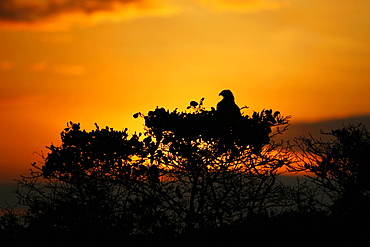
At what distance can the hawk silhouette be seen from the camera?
20.3 meters

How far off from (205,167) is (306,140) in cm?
372

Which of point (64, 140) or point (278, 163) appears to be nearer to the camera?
point (278, 163)

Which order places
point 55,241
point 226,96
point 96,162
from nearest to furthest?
1. point 55,241
2. point 96,162
3. point 226,96

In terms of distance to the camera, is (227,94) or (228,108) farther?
(227,94)

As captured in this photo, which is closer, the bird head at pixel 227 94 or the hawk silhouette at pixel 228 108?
the hawk silhouette at pixel 228 108

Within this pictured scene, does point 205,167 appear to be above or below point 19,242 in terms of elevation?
above

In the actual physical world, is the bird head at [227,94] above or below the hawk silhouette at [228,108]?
above

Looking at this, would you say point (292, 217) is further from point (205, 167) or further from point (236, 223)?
point (205, 167)

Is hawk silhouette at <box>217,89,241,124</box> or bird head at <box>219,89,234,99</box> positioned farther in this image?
bird head at <box>219,89,234,99</box>

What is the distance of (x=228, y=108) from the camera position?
877 inches

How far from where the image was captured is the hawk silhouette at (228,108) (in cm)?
2031

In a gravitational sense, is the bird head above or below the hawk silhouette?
above

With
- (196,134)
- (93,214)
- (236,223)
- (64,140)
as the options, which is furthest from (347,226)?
(64,140)

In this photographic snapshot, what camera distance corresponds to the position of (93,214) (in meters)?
19.2
